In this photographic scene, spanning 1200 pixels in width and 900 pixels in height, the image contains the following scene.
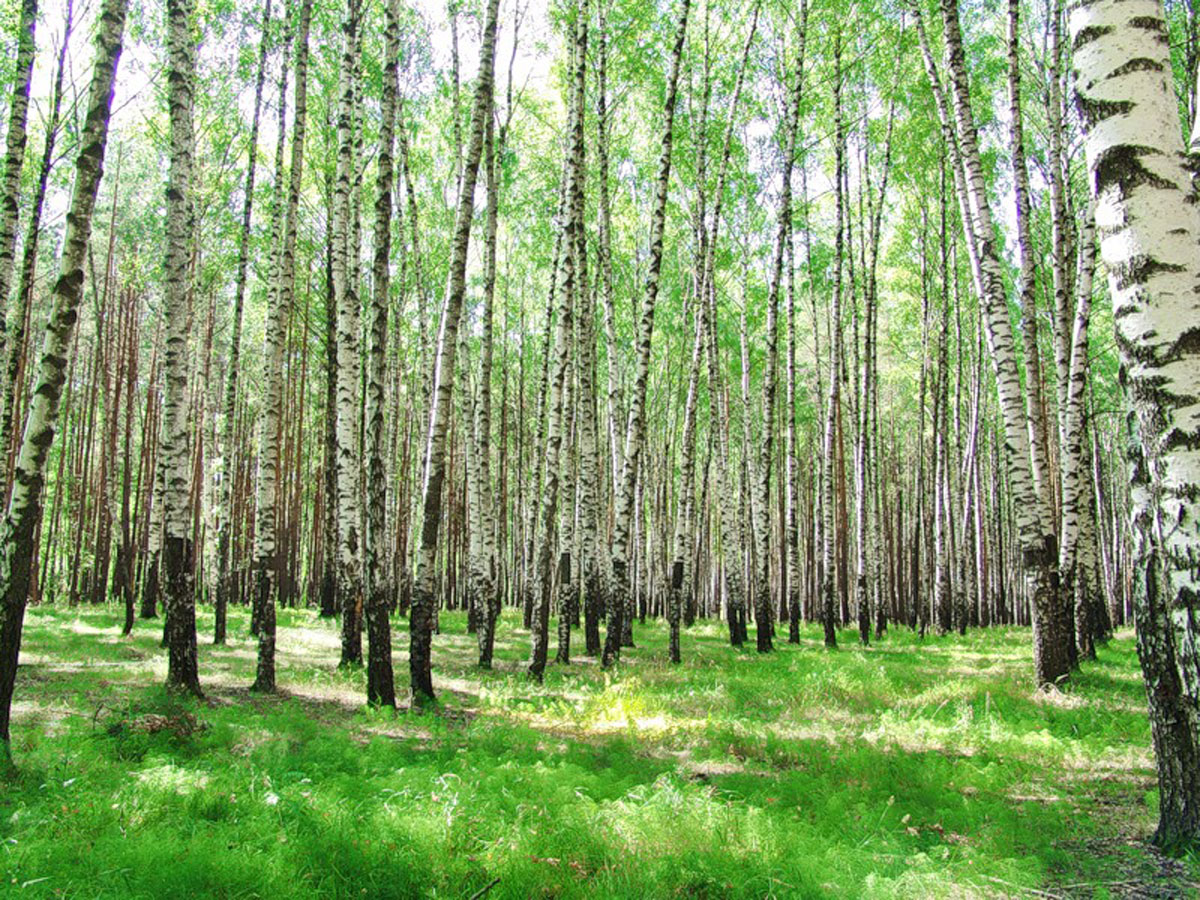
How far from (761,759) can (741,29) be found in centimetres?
1620

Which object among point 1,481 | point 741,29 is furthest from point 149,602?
point 741,29

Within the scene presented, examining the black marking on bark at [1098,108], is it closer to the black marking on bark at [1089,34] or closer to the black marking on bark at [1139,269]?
the black marking on bark at [1089,34]

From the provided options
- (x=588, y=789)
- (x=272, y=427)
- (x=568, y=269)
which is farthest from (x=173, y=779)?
(x=568, y=269)

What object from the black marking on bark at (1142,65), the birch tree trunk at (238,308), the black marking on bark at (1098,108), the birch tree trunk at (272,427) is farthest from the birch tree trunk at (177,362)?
the black marking on bark at (1142,65)

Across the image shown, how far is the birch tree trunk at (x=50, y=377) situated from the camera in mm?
5488

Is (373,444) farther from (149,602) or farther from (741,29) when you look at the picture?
(741,29)

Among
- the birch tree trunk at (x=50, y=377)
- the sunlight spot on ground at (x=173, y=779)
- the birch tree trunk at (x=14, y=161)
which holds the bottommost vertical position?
the sunlight spot on ground at (x=173, y=779)

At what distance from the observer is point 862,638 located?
15.9 meters

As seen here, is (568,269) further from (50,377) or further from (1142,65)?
(1142,65)

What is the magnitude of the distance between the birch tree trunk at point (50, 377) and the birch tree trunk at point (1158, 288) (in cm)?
675

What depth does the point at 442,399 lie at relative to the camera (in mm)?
8586

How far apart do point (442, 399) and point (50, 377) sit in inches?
148

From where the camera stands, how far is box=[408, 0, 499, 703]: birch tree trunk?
8469 mm

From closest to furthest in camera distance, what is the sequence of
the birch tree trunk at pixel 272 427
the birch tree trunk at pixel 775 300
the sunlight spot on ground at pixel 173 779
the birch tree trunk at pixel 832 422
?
the sunlight spot on ground at pixel 173 779 < the birch tree trunk at pixel 272 427 < the birch tree trunk at pixel 775 300 < the birch tree trunk at pixel 832 422
